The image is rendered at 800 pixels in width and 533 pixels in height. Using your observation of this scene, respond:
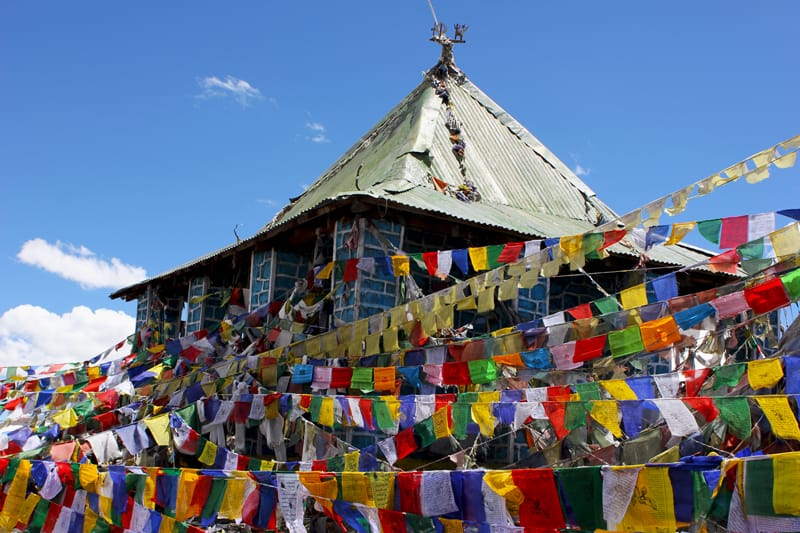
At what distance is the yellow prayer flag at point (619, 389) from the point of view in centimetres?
835

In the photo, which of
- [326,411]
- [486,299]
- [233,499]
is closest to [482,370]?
[486,299]

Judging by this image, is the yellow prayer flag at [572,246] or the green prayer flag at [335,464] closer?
the green prayer flag at [335,464]

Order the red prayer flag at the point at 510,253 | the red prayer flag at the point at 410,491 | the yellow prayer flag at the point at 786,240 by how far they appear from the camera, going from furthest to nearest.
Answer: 1. the red prayer flag at the point at 510,253
2. the yellow prayer flag at the point at 786,240
3. the red prayer flag at the point at 410,491

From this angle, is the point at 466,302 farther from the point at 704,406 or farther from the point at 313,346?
the point at 704,406

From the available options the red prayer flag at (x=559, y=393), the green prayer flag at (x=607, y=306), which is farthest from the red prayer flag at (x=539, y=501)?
the green prayer flag at (x=607, y=306)

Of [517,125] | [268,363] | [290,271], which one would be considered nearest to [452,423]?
[268,363]

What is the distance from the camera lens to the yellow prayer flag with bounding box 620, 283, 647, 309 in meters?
9.10

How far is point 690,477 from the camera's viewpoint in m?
5.20

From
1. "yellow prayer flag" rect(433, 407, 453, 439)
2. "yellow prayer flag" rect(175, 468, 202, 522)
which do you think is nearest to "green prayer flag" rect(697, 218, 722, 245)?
"yellow prayer flag" rect(433, 407, 453, 439)

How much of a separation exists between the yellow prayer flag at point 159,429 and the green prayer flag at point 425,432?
3764mm

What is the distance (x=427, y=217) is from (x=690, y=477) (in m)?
8.16

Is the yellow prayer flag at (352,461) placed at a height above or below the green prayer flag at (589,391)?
below

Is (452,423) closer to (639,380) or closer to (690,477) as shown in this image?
(639,380)

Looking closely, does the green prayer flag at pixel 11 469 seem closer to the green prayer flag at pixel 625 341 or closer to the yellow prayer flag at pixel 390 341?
the yellow prayer flag at pixel 390 341
